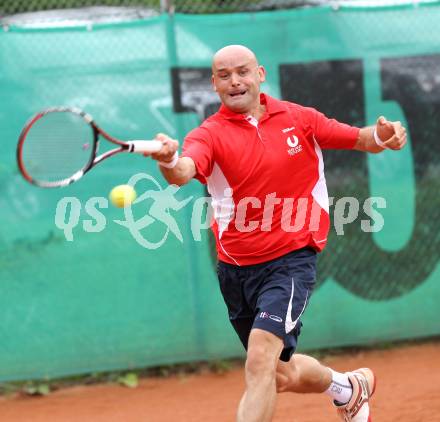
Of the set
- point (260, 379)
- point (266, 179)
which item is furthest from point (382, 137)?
point (260, 379)

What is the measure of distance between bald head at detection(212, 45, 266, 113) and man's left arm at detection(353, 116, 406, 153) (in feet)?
1.87

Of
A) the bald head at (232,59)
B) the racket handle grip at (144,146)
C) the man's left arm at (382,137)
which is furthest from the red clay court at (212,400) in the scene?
the racket handle grip at (144,146)

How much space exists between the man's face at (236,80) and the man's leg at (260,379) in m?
1.06

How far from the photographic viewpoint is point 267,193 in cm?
422

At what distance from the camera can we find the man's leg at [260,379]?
3.89 meters

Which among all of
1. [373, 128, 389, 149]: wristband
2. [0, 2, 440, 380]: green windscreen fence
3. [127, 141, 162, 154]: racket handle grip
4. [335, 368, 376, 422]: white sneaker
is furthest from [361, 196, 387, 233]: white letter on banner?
[127, 141, 162, 154]: racket handle grip

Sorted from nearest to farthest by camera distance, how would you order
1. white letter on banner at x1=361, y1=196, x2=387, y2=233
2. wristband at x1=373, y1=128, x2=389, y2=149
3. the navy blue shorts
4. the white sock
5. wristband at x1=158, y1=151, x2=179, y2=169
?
1. wristband at x1=158, y1=151, x2=179, y2=169
2. the navy blue shorts
3. wristband at x1=373, y1=128, x2=389, y2=149
4. the white sock
5. white letter on banner at x1=361, y1=196, x2=387, y2=233

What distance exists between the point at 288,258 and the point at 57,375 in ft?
7.68

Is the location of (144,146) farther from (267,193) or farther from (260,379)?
(260,379)

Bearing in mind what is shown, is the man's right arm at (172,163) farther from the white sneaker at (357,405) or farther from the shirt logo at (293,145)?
the white sneaker at (357,405)

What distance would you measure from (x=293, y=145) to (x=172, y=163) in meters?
0.83

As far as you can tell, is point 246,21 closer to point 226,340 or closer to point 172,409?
point 226,340

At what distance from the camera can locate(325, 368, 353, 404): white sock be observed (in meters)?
4.64

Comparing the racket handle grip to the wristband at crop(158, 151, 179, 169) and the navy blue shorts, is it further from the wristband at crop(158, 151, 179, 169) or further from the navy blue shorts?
the navy blue shorts
